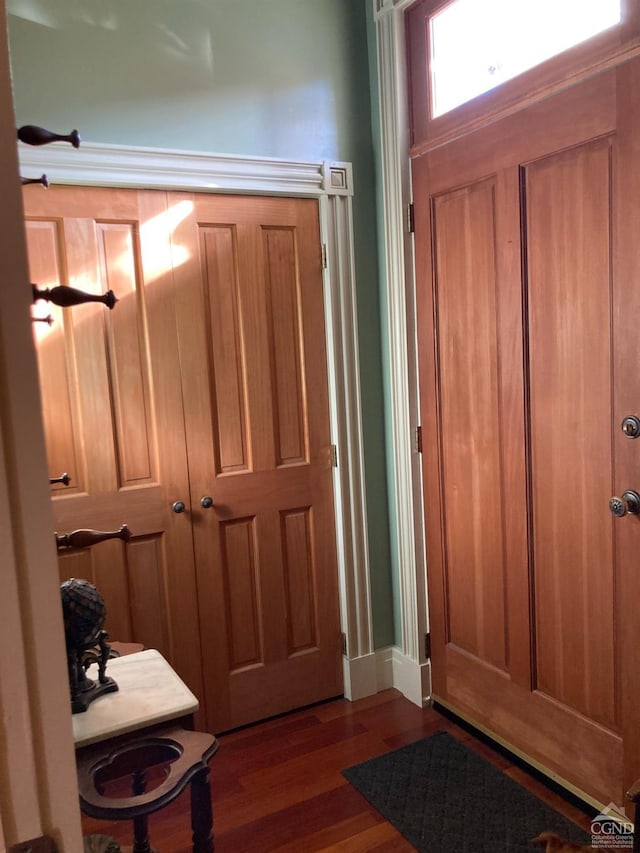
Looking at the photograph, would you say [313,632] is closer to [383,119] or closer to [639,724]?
[639,724]

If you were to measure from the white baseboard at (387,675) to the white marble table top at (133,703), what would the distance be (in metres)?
1.46

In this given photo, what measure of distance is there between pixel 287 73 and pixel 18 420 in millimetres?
2263

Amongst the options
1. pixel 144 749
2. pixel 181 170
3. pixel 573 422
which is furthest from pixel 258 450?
pixel 144 749

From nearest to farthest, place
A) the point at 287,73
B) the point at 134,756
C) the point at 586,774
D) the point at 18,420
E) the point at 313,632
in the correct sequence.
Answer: the point at 18,420 → the point at 134,756 → the point at 586,774 → the point at 287,73 → the point at 313,632

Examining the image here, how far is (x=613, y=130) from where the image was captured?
173 centimetres

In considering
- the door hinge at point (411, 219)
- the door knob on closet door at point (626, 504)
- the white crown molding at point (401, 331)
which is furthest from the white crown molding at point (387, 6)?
the door knob on closet door at point (626, 504)

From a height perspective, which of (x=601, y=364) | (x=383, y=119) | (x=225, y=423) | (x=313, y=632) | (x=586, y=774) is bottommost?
(x=586, y=774)

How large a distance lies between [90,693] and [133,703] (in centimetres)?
9

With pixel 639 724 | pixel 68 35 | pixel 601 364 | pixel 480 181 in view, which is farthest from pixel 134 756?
pixel 68 35

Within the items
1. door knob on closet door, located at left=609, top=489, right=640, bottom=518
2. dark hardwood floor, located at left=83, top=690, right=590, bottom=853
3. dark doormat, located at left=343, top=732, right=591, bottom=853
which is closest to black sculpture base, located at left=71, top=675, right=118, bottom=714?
dark hardwood floor, located at left=83, top=690, right=590, bottom=853

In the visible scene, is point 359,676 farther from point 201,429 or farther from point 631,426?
point 631,426

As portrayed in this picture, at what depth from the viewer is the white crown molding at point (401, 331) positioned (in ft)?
8.03

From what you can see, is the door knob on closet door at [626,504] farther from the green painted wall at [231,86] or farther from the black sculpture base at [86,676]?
the black sculpture base at [86,676]

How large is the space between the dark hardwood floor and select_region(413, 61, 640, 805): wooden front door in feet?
0.39
